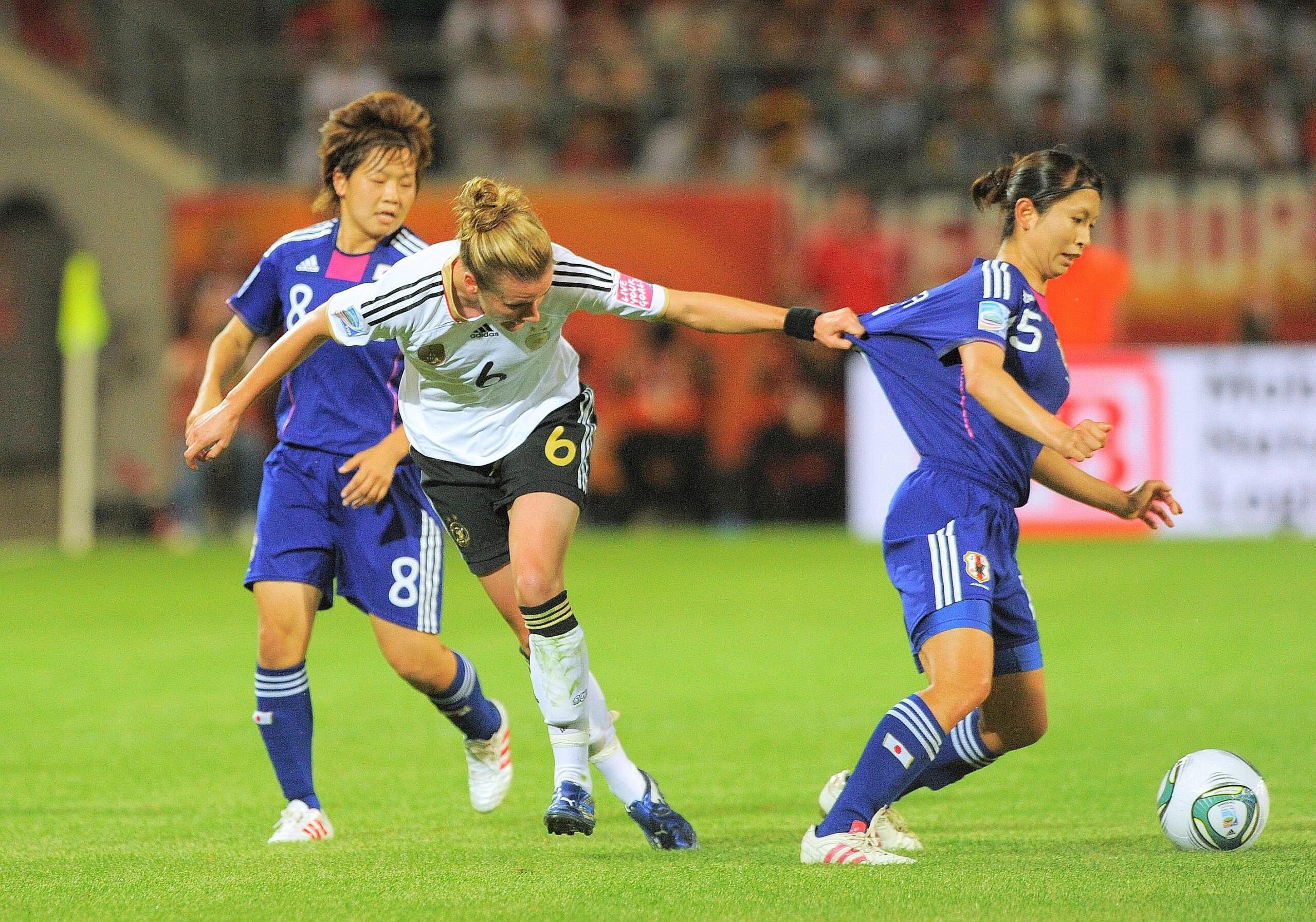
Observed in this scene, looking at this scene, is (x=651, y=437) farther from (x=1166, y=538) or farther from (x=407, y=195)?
(x=407, y=195)

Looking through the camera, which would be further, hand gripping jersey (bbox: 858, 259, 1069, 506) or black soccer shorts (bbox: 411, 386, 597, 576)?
black soccer shorts (bbox: 411, 386, 597, 576)

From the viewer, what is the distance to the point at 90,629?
10797mm

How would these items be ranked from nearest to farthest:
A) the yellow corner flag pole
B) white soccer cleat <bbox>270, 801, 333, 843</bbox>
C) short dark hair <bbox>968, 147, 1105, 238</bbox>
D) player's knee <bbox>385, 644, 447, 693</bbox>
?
short dark hair <bbox>968, 147, 1105, 238</bbox>
white soccer cleat <bbox>270, 801, 333, 843</bbox>
player's knee <bbox>385, 644, 447, 693</bbox>
the yellow corner flag pole

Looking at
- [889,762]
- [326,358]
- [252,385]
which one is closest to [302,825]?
[252,385]

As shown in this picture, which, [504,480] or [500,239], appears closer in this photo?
[500,239]

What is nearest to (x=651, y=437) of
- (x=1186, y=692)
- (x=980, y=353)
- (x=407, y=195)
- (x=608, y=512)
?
(x=608, y=512)

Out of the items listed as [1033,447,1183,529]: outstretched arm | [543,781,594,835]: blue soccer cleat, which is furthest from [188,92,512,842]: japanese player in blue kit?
[1033,447,1183,529]: outstretched arm

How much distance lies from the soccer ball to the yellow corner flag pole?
13149mm

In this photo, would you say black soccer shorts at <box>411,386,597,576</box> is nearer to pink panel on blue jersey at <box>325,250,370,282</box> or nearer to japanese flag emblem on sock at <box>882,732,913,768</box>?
pink panel on blue jersey at <box>325,250,370,282</box>

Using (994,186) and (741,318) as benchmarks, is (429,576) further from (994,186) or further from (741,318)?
(994,186)

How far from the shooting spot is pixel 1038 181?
191 inches

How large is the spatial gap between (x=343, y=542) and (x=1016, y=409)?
2.22 metres

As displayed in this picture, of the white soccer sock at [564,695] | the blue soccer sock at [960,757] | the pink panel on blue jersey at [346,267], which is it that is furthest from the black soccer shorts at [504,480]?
the blue soccer sock at [960,757]

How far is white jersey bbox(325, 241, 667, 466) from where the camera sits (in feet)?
16.0
